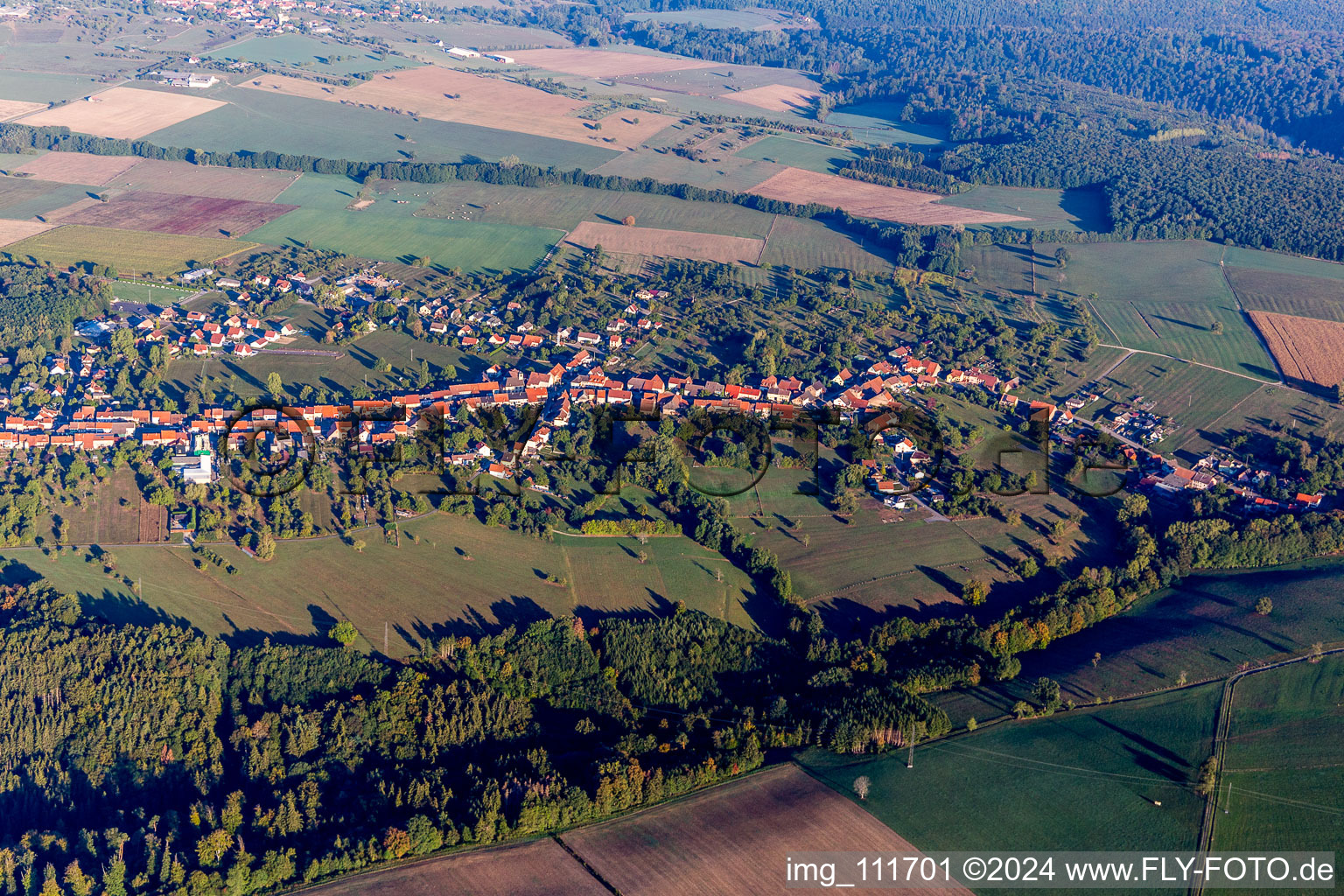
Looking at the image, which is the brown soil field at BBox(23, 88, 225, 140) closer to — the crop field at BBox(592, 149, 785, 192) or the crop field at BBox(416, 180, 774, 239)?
the crop field at BBox(416, 180, 774, 239)

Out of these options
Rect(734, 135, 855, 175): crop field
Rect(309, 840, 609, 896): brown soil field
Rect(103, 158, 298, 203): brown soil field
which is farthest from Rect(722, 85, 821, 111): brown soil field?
Rect(309, 840, 609, 896): brown soil field

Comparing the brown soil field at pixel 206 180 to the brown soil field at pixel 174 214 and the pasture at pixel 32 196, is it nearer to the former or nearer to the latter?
the brown soil field at pixel 174 214

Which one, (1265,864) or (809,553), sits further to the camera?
(809,553)

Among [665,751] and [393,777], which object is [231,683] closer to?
[393,777]

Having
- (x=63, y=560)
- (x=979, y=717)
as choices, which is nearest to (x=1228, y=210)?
(x=979, y=717)

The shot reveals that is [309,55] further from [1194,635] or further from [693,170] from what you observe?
[1194,635]
